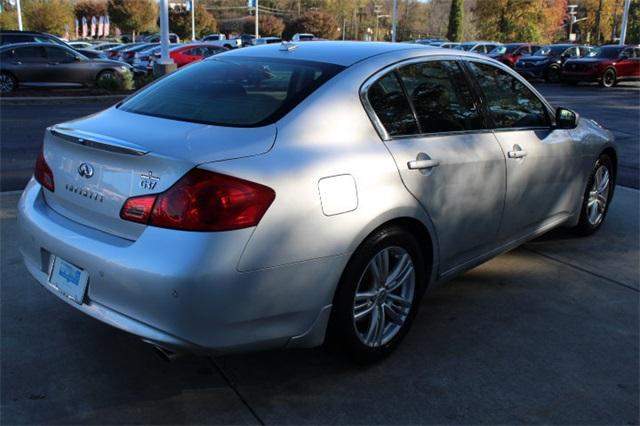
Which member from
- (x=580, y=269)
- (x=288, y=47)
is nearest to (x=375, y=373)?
(x=288, y=47)

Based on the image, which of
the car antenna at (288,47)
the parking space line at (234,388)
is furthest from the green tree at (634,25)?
the parking space line at (234,388)

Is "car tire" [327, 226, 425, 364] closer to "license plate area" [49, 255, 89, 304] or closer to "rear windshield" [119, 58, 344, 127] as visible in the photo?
"rear windshield" [119, 58, 344, 127]

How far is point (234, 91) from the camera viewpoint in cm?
346

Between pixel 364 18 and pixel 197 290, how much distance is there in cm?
9105

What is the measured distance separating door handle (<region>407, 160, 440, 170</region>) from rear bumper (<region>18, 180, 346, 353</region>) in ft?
2.40

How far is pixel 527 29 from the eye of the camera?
46656 millimetres

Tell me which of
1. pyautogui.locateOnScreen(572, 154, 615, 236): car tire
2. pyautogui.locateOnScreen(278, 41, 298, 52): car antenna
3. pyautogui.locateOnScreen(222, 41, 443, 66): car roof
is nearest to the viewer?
pyautogui.locateOnScreen(222, 41, 443, 66): car roof

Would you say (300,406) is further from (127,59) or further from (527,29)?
(527,29)

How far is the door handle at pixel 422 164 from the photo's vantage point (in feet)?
11.1

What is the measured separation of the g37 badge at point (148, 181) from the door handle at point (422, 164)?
4.38ft

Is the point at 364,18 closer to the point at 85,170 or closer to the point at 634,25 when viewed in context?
the point at 634,25

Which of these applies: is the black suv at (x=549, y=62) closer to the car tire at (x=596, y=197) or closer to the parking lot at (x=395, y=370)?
the car tire at (x=596, y=197)

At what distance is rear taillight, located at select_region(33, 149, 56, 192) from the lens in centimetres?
326

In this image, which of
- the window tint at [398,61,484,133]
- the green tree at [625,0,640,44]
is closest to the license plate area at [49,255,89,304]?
the window tint at [398,61,484,133]
